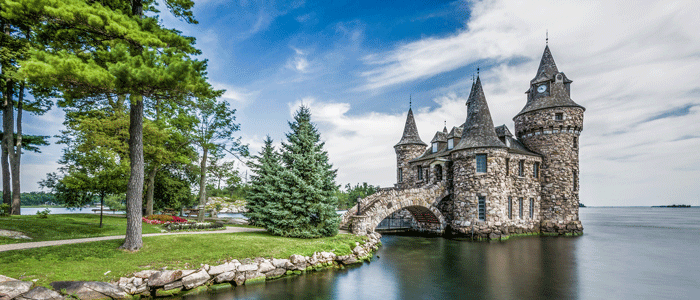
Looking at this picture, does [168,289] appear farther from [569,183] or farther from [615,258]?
[569,183]

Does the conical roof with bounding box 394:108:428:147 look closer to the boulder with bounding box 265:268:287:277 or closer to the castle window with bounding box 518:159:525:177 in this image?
the castle window with bounding box 518:159:525:177

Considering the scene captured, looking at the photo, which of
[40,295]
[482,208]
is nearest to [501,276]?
[482,208]

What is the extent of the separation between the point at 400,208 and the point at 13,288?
798 inches

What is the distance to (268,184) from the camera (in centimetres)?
1750

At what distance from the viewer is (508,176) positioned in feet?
82.5

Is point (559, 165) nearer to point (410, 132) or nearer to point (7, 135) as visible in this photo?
point (410, 132)

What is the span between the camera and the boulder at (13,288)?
24.2 ft

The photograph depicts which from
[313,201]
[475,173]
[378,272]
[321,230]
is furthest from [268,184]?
[475,173]

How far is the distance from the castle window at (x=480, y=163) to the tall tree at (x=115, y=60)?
836 inches

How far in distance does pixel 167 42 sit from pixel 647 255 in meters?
28.9

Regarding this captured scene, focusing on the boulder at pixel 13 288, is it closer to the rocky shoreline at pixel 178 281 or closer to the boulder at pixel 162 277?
the rocky shoreline at pixel 178 281

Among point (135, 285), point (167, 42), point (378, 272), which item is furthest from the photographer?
point (378, 272)

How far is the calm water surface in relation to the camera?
35.7 ft

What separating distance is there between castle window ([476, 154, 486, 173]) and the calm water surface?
628cm
